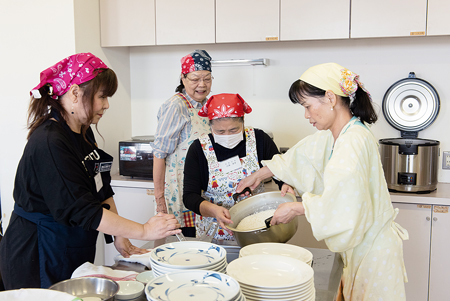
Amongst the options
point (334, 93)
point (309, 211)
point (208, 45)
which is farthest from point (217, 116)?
point (208, 45)

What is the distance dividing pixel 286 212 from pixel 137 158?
1787 millimetres

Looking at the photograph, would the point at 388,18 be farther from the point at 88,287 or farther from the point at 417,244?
the point at 88,287

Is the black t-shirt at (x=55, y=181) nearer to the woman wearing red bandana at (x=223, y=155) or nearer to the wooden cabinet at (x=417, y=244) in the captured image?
the woman wearing red bandana at (x=223, y=155)

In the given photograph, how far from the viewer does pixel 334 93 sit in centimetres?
135

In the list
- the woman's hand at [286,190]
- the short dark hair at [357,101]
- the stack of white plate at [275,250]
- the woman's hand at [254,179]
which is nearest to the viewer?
the stack of white plate at [275,250]

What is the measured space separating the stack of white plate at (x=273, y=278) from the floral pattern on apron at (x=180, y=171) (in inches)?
46.7

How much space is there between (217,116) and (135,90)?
1.72m

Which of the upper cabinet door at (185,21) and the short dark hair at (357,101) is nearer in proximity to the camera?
the short dark hair at (357,101)

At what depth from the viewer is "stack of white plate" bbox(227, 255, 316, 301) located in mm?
883

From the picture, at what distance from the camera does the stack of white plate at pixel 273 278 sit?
0.88m

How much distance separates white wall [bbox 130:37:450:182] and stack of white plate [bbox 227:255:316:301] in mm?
2025

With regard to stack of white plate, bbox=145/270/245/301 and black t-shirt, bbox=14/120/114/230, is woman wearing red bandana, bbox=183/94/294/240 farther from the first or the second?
stack of white plate, bbox=145/270/245/301

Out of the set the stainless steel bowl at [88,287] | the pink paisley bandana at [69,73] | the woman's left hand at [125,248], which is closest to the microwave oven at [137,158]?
the woman's left hand at [125,248]

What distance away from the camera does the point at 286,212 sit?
1.26 metres
